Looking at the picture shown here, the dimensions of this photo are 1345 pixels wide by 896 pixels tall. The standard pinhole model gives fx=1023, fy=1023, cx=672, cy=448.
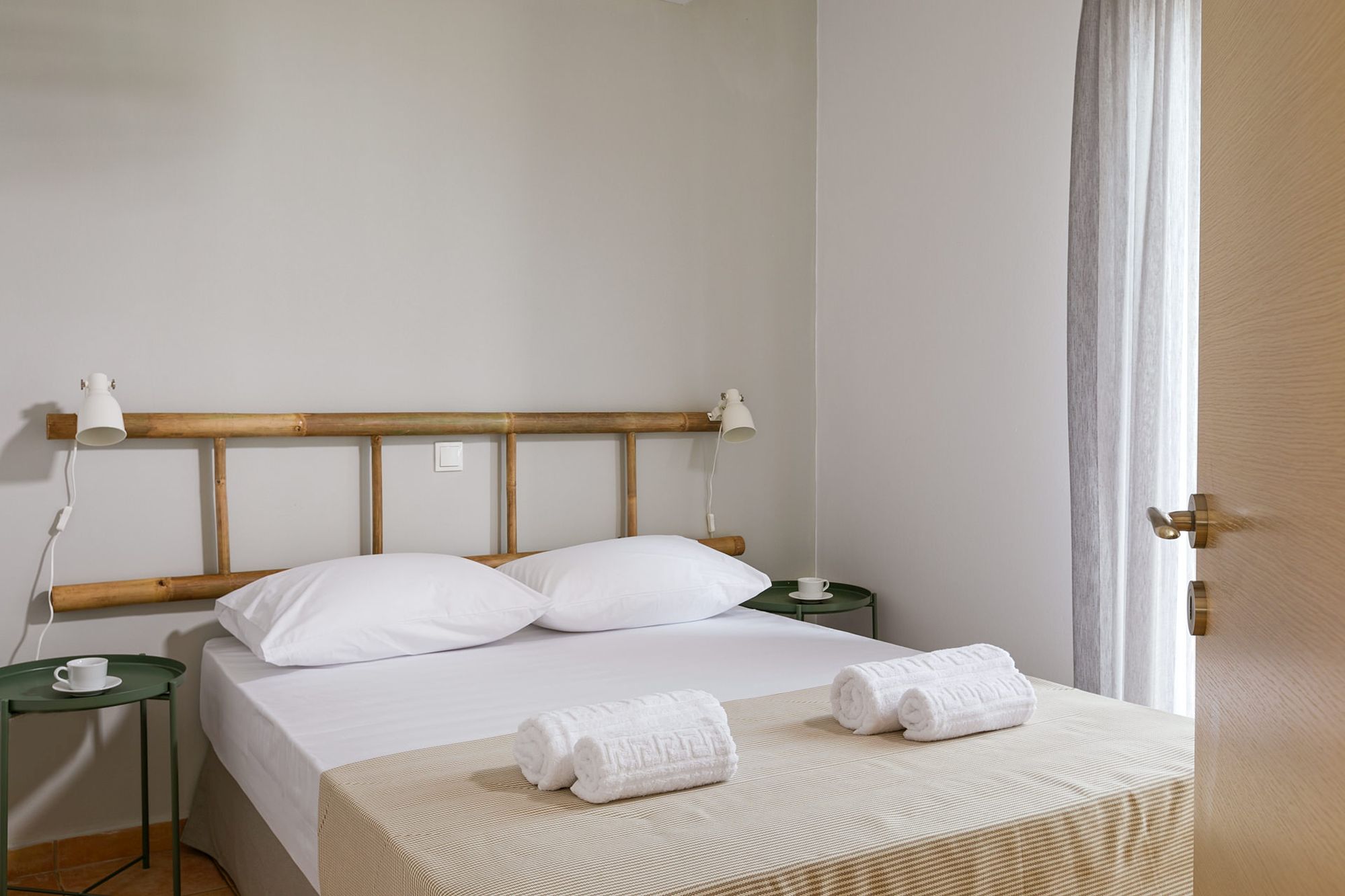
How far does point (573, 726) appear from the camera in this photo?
1479 mm

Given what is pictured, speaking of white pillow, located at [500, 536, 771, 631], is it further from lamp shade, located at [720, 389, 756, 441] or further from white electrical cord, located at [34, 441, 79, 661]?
white electrical cord, located at [34, 441, 79, 661]

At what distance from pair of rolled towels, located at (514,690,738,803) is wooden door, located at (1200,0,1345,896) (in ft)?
2.19

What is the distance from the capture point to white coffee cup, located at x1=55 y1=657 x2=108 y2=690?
6.77ft

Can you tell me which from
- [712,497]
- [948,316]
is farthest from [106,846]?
[948,316]

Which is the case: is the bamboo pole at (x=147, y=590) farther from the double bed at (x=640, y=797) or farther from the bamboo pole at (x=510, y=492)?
the bamboo pole at (x=510, y=492)

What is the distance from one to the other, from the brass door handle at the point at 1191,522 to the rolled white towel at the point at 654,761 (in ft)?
2.40

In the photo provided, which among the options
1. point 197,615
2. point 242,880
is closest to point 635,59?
point 197,615

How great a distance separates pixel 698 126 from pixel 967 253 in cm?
97

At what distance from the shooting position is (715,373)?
336 cm

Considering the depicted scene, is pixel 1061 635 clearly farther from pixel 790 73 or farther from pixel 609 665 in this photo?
pixel 790 73

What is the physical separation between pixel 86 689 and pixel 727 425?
1.84 meters

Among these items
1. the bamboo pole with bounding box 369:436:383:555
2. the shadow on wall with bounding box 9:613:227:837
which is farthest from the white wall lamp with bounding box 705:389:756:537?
the shadow on wall with bounding box 9:613:227:837

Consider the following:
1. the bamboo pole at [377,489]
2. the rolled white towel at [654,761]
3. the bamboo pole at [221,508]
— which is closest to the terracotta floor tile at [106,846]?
the bamboo pole at [221,508]

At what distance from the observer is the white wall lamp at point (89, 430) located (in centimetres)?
226
